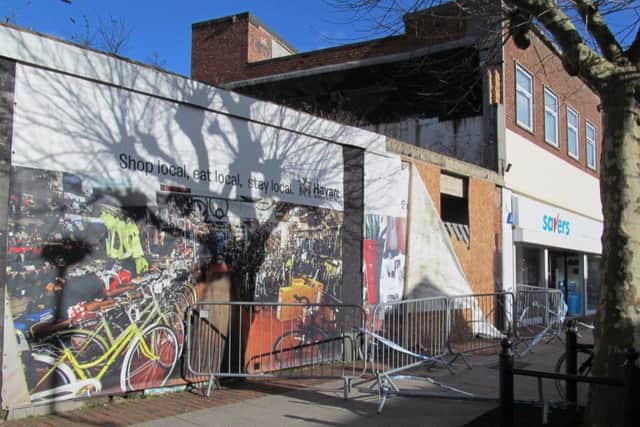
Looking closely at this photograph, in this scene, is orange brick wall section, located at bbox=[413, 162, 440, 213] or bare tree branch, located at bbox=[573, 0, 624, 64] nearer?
→ bare tree branch, located at bbox=[573, 0, 624, 64]

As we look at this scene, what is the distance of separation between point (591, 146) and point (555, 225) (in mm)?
6993

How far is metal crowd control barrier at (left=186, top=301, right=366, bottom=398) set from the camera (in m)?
7.79

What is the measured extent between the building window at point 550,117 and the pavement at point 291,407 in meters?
13.1

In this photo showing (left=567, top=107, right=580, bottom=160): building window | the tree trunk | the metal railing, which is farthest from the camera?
(left=567, top=107, right=580, bottom=160): building window

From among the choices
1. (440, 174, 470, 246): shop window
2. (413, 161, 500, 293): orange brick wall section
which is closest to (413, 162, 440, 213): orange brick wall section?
(413, 161, 500, 293): orange brick wall section

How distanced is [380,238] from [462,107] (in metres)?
7.07

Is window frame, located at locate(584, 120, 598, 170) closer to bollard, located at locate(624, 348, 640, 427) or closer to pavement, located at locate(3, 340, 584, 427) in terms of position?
pavement, located at locate(3, 340, 584, 427)

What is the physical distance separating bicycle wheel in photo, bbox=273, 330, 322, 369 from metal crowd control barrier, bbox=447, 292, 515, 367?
2.18 meters

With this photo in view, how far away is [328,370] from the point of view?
9.22 meters

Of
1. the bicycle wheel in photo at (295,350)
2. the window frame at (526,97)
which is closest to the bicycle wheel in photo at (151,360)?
the bicycle wheel in photo at (295,350)

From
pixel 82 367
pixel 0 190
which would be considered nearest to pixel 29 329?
pixel 82 367

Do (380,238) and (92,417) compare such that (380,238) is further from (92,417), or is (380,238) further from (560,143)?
(560,143)

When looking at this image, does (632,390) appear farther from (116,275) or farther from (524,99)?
(524,99)

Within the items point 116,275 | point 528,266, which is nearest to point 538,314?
point 528,266
